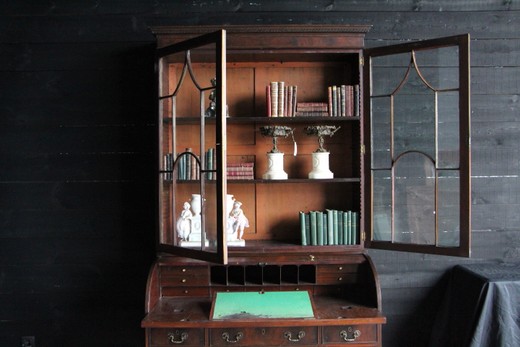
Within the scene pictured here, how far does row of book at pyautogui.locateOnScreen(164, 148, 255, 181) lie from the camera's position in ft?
7.24

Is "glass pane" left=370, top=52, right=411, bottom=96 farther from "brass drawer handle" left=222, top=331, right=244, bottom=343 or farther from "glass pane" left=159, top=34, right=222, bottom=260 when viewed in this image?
"brass drawer handle" left=222, top=331, right=244, bottom=343

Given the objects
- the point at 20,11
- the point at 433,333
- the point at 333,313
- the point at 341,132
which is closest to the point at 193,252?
the point at 333,313

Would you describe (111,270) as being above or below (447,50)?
below

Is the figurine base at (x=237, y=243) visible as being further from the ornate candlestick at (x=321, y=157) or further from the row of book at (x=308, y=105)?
the row of book at (x=308, y=105)

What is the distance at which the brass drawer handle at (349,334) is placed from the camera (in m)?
2.13

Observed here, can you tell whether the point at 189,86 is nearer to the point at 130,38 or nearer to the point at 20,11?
the point at 130,38

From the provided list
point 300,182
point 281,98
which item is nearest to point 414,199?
point 300,182

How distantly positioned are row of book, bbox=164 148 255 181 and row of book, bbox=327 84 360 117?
581 millimetres

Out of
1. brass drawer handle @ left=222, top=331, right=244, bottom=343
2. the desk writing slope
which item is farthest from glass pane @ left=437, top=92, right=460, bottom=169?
brass drawer handle @ left=222, top=331, right=244, bottom=343

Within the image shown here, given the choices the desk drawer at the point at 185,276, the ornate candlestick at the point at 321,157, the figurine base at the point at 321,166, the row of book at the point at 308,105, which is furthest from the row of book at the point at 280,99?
the desk drawer at the point at 185,276

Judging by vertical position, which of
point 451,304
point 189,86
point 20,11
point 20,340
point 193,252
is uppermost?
point 20,11

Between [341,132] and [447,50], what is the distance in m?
→ 0.84

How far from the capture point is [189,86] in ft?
7.41

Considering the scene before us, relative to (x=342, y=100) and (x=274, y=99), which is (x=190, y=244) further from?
(x=342, y=100)
